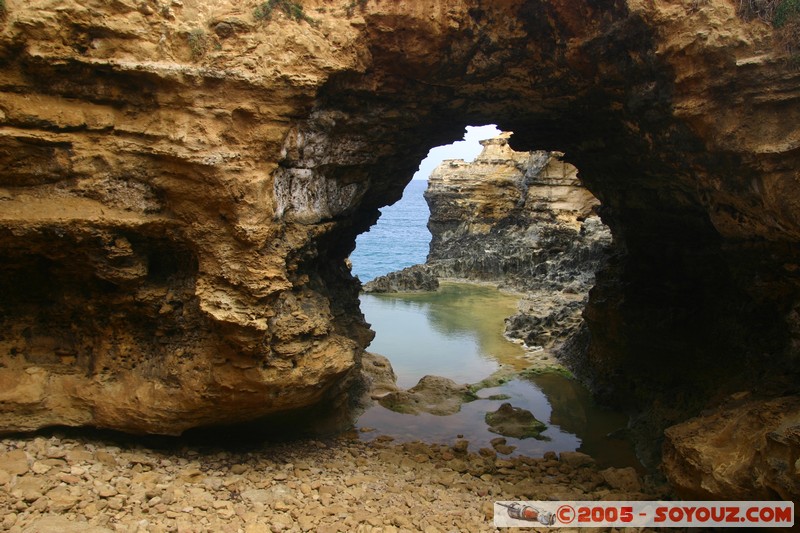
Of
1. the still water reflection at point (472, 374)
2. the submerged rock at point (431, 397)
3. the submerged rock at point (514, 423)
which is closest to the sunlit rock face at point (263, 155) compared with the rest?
the still water reflection at point (472, 374)

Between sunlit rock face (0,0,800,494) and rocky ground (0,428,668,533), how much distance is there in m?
0.58

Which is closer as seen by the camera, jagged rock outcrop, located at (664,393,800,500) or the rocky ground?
jagged rock outcrop, located at (664,393,800,500)

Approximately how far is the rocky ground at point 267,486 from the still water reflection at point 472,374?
1.21m

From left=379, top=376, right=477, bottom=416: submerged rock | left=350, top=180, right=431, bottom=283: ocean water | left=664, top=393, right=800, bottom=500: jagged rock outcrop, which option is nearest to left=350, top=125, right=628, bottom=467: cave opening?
left=379, top=376, right=477, bottom=416: submerged rock

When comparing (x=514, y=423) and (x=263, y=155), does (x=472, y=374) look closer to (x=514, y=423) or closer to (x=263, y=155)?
(x=514, y=423)

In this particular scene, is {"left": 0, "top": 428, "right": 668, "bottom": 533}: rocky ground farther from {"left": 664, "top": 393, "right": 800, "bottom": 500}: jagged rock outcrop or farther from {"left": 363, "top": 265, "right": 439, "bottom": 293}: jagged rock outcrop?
{"left": 363, "top": 265, "right": 439, "bottom": 293}: jagged rock outcrop

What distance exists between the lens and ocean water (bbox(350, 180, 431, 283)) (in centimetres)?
5055

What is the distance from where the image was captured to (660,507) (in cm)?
731

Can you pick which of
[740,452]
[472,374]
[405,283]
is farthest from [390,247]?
[740,452]

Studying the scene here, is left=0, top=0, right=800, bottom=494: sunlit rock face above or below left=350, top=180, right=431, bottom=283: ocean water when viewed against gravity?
above

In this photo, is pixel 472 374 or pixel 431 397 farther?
pixel 472 374

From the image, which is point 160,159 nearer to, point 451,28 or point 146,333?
point 146,333

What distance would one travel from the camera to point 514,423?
1126 cm

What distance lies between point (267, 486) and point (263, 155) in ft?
12.9
